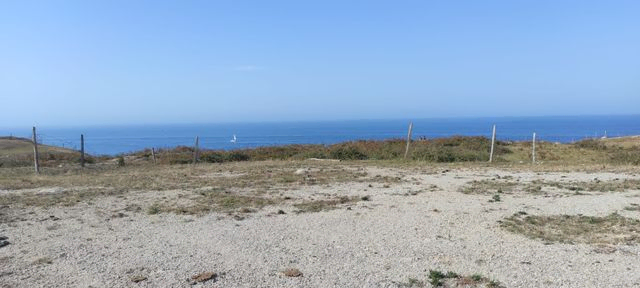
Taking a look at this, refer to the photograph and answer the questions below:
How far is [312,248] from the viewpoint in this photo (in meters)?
7.73

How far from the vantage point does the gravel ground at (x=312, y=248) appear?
6.30 m

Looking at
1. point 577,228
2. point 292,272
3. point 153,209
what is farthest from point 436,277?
point 153,209

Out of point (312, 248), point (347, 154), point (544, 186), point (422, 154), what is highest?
point (312, 248)

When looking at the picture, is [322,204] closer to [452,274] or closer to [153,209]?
[153,209]

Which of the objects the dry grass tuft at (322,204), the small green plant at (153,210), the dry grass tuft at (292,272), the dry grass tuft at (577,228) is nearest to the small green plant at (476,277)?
the dry grass tuft at (292,272)

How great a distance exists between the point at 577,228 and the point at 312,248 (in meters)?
4.44

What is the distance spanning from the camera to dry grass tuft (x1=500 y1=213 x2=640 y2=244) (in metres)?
7.97

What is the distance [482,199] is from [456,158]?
1305cm

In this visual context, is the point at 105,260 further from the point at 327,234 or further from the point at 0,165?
the point at 0,165

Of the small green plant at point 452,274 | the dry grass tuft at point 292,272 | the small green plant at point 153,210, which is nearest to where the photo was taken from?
the small green plant at point 452,274

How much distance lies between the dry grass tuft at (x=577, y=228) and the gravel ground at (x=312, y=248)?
313 mm

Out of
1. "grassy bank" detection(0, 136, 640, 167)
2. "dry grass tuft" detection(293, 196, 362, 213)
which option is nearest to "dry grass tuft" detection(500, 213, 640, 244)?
"dry grass tuft" detection(293, 196, 362, 213)

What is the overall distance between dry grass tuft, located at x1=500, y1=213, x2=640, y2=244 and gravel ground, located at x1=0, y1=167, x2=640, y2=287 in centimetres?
31

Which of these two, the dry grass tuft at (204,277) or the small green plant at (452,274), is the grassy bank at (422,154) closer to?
the small green plant at (452,274)
